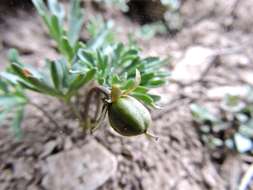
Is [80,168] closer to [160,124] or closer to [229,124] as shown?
[160,124]

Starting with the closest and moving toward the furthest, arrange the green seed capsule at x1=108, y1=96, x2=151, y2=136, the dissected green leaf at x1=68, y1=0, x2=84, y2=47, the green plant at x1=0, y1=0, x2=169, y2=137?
the green seed capsule at x1=108, y1=96, x2=151, y2=136, the green plant at x1=0, y1=0, x2=169, y2=137, the dissected green leaf at x1=68, y1=0, x2=84, y2=47

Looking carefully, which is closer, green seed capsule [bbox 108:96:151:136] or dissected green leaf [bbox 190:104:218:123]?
green seed capsule [bbox 108:96:151:136]

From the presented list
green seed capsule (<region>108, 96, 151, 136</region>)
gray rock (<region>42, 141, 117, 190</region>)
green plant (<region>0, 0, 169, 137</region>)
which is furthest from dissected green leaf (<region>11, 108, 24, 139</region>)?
green seed capsule (<region>108, 96, 151, 136</region>)

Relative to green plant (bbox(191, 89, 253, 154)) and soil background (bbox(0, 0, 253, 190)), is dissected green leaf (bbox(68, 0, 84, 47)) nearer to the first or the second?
soil background (bbox(0, 0, 253, 190))

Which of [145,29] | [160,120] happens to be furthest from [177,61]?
[160,120]

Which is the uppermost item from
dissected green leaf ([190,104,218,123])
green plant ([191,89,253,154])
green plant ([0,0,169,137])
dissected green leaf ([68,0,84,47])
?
dissected green leaf ([68,0,84,47])

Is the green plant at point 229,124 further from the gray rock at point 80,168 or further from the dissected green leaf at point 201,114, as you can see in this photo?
the gray rock at point 80,168
